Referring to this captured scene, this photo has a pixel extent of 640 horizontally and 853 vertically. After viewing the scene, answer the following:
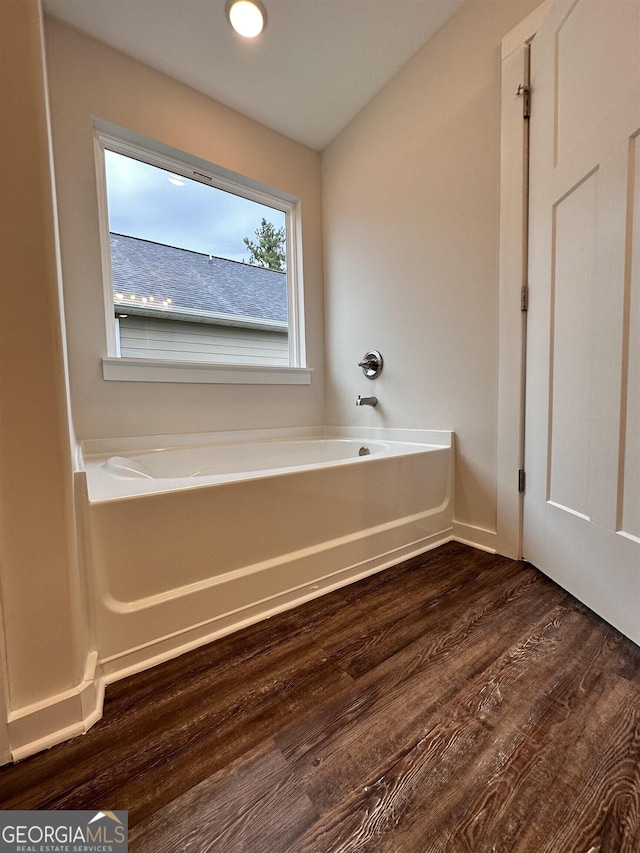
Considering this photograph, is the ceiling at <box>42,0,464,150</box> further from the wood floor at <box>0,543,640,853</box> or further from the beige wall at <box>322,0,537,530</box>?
the wood floor at <box>0,543,640,853</box>

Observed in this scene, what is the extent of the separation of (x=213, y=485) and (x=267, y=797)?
2.25 feet

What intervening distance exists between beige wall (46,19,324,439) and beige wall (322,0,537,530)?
68 centimetres

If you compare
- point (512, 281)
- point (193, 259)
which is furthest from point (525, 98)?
point (193, 259)

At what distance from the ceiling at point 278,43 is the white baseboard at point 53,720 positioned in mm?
2572

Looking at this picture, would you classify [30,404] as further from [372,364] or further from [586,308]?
[372,364]

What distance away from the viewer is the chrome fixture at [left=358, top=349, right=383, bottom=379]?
2104 mm

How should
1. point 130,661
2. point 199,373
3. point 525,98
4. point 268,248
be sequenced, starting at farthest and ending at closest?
point 268,248, point 199,373, point 525,98, point 130,661

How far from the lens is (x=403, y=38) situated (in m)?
1.71

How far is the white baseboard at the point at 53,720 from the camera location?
2.25 feet

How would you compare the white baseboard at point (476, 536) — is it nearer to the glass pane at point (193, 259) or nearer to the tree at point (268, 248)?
the glass pane at point (193, 259)

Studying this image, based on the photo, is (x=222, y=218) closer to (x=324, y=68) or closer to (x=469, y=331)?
(x=324, y=68)

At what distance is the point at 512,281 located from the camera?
144 cm

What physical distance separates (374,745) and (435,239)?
6.52ft

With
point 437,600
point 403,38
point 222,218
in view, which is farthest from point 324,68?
point 437,600
